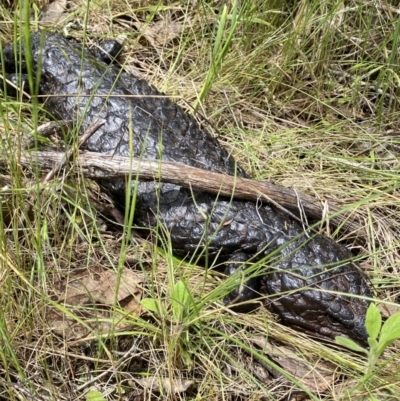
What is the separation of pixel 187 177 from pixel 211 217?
0.78ft

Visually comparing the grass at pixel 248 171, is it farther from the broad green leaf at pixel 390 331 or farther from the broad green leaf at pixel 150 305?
the broad green leaf at pixel 390 331

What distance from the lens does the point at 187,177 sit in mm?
2672

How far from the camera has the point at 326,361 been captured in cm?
246

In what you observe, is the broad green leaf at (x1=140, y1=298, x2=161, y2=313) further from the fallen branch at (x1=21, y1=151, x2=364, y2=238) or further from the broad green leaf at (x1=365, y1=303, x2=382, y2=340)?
the broad green leaf at (x1=365, y1=303, x2=382, y2=340)

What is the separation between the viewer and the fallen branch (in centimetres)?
261

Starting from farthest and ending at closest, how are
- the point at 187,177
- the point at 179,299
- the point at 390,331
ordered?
the point at 187,177 < the point at 179,299 < the point at 390,331

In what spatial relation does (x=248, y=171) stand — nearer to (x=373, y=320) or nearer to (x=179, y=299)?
(x=179, y=299)

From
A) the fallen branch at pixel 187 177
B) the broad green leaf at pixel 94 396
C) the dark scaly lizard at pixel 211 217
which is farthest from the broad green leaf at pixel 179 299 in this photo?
the fallen branch at pixel 187 177

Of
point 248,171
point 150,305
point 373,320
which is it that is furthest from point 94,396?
point 248,171

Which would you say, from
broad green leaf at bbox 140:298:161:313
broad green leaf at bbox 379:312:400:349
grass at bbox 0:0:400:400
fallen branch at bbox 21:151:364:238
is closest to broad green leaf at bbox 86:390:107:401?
grass at bbox 0:0:400:400

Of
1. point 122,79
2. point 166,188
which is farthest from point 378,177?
point 122,79

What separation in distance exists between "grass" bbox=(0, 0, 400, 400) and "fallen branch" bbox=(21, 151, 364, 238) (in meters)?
0.10

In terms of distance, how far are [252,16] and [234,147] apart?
2.59 ft

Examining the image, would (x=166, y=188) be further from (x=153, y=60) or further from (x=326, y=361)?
(x=153, y=60)
